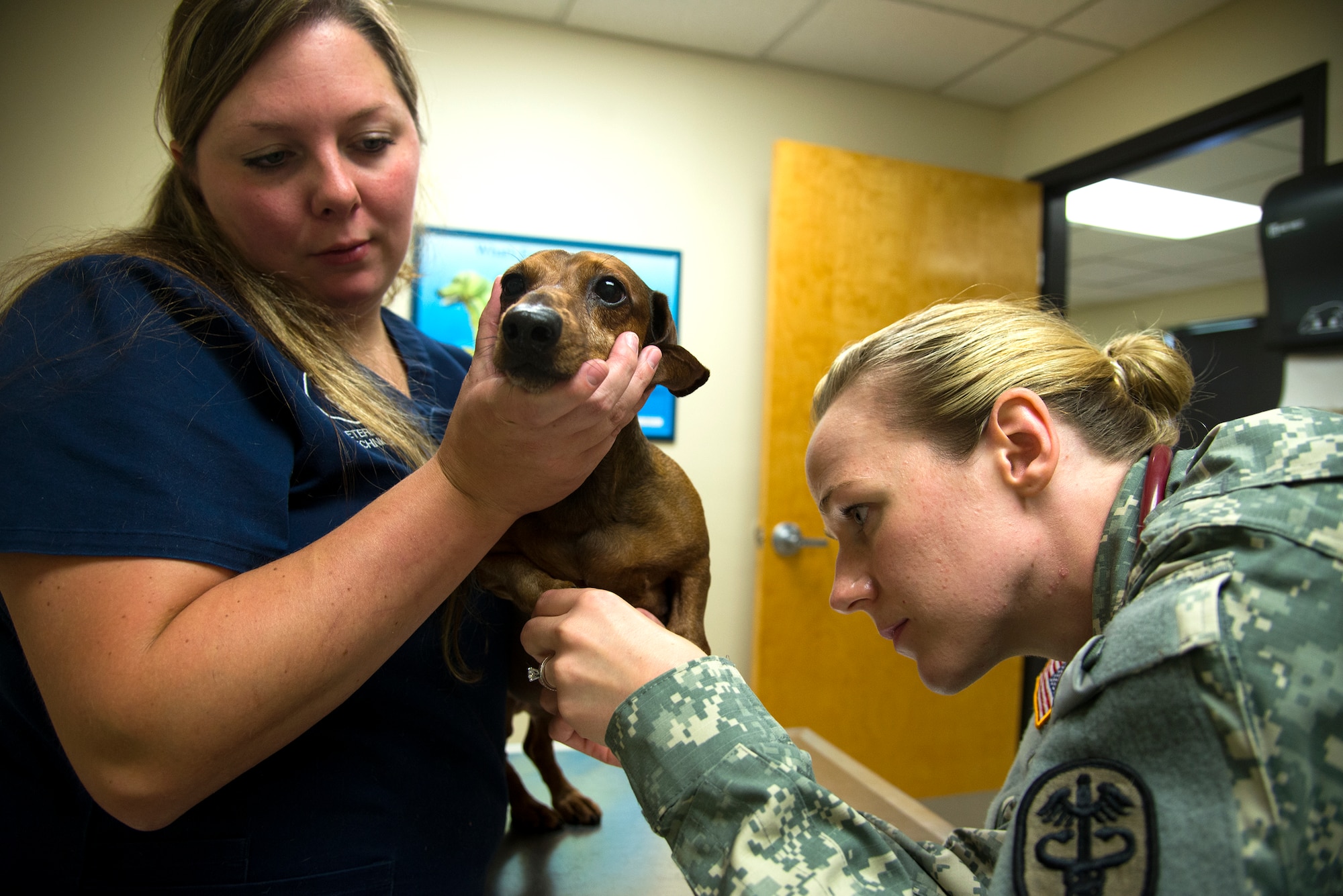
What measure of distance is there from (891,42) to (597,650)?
2.95 m

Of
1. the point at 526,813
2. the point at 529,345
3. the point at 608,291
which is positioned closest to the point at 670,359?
the point at 608,291

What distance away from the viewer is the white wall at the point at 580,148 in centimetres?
248

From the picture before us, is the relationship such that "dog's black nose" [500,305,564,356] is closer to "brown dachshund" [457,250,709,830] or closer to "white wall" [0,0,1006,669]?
"brown dachshund" [457,250,709,830]

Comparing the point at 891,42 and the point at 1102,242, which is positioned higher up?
the point at 1102,242

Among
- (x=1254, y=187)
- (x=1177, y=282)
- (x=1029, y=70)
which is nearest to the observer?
(x=1029, y=70)

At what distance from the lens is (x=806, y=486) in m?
2.75

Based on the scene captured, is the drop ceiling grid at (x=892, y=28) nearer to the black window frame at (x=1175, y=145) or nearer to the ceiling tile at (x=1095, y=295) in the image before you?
the black window frame at (x=1175, y=145)

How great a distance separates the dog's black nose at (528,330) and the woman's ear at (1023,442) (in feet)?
1.47

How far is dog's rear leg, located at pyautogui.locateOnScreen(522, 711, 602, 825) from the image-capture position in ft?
4.82

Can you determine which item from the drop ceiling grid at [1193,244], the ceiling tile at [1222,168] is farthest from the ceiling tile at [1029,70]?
the ceiling tile at [1222,168]

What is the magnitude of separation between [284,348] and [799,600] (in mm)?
2059

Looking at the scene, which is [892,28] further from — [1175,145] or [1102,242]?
[1102,242]

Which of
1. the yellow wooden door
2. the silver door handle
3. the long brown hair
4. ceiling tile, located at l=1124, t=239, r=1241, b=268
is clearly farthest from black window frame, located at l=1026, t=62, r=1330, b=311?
ceiling tile, located at l=1124, t=239, r=1241, b=268

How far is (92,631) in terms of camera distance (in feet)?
2.14
